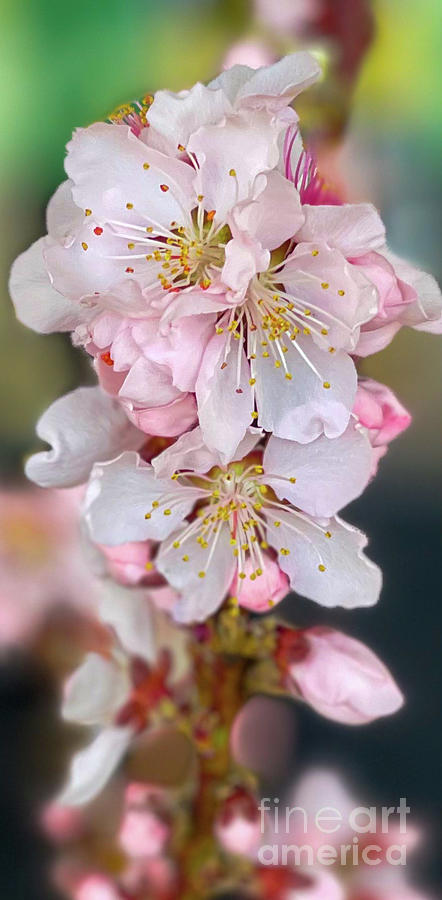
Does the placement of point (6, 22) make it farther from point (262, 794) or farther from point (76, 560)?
point (262, 794)

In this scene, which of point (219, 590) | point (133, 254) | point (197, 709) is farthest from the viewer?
point (197, 709)

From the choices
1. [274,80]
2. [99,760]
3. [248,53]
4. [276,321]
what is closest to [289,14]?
[248,53]

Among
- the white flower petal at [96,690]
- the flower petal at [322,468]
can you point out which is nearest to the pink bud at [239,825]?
the white flower petal at [96,690]


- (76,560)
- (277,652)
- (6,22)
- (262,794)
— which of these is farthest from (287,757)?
(6,22)

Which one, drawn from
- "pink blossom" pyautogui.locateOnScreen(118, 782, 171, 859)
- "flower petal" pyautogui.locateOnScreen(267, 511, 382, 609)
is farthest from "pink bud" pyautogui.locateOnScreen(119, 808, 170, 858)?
"flower petal" pyautogui.locateOnScreen(267, 511, 382, 609)

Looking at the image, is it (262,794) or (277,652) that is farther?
(262,794)

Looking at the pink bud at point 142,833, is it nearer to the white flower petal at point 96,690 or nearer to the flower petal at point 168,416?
the white flower petal at point 96,690

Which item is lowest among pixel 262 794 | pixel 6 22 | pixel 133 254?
pixel 262 794
